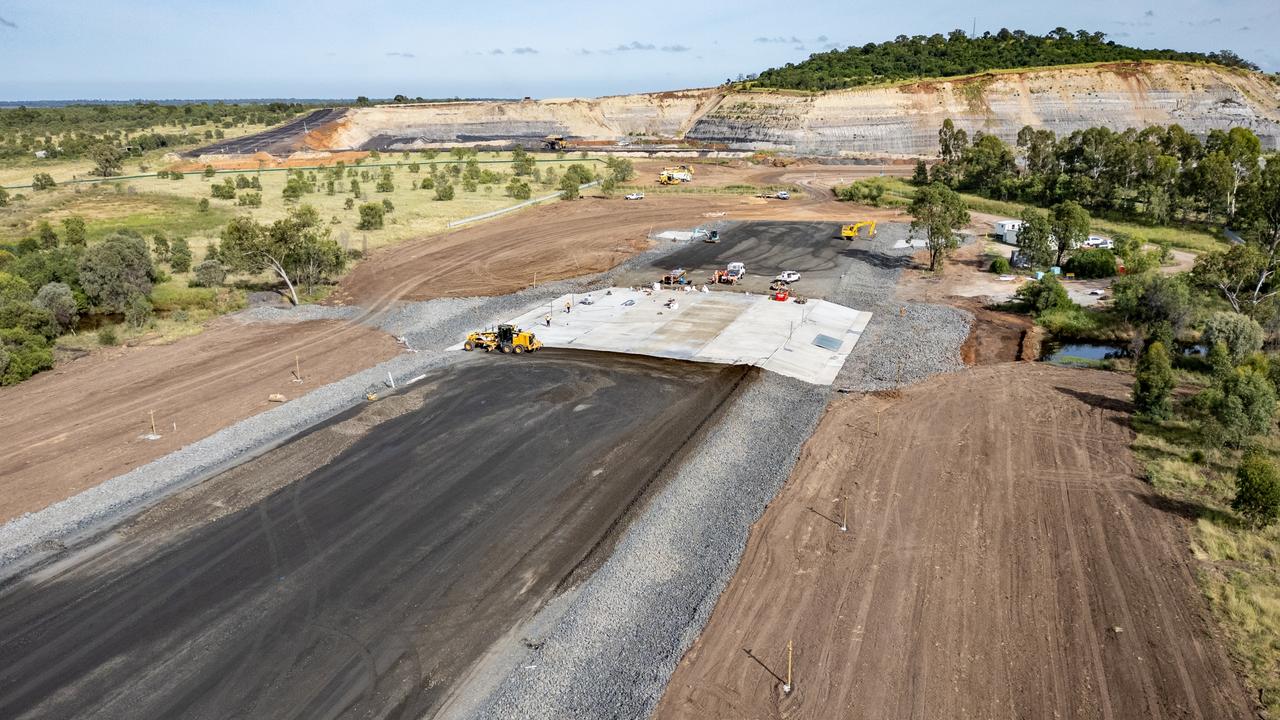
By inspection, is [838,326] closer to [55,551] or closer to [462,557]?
[462,557]

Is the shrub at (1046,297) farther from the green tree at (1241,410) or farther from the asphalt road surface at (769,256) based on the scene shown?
the green tree at (1241,410)

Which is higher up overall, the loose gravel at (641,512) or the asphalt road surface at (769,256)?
the asphalt road surface at (769,256)

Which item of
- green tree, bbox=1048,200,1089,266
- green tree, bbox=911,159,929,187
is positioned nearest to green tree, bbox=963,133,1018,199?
green tree, bbox=911,159,929,187

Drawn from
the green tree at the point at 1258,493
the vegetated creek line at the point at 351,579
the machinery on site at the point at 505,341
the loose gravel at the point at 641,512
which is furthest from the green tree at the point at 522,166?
the green tree at the point at 1258,493

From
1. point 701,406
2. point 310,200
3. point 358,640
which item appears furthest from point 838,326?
point 310,200

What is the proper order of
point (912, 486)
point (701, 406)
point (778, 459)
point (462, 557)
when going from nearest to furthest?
1. point (462, 557)
2. point (912, 486)
3. point (778, 459)
4. point (701, 406)

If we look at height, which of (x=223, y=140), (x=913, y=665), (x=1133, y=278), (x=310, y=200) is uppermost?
(x=223, y=140)

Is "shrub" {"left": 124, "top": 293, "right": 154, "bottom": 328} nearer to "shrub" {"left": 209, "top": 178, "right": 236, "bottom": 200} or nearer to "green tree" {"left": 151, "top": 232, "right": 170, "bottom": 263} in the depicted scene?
"green tree" {"left": 151, "top": 232, "right": 170, "bottom": 263}
